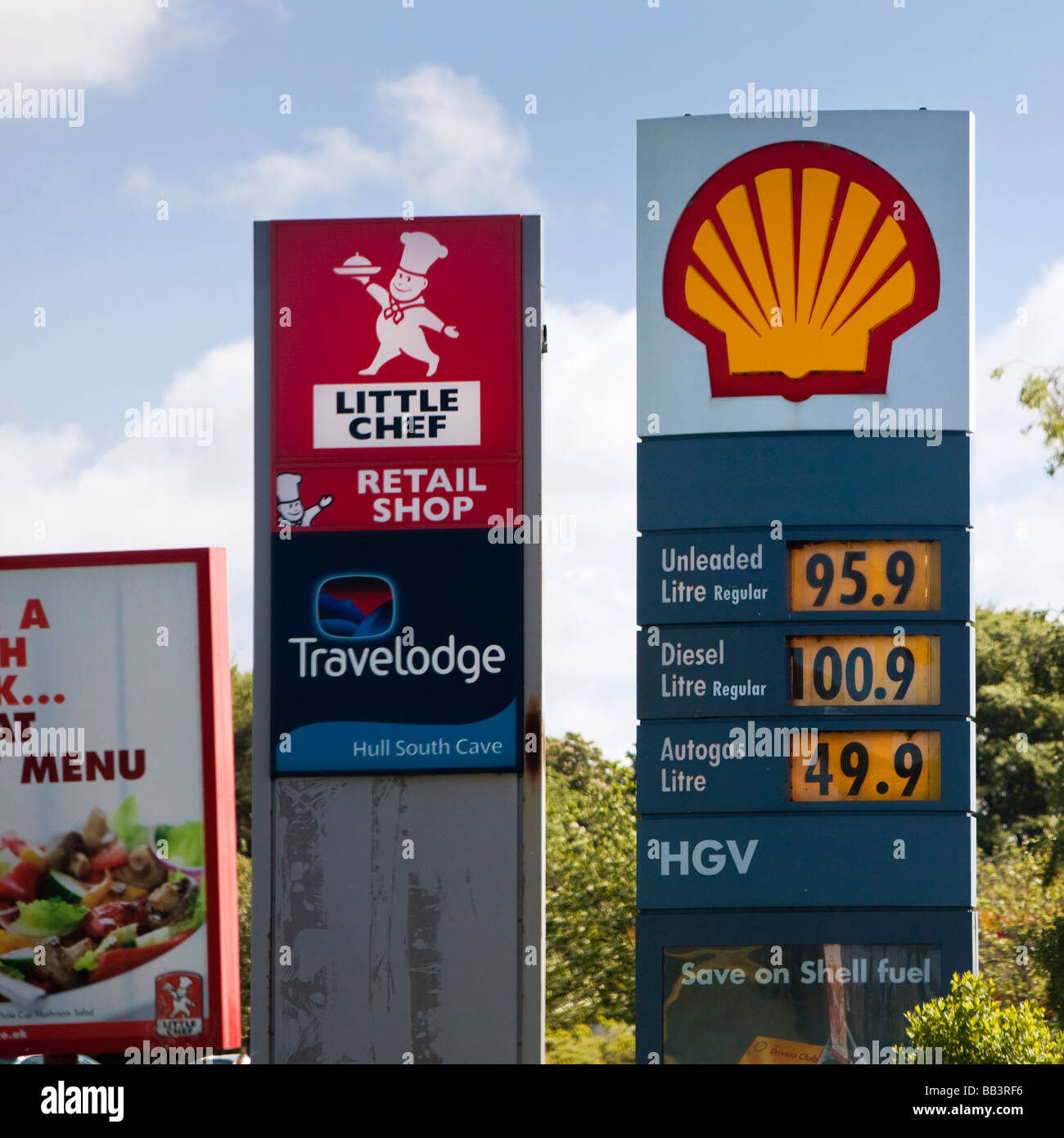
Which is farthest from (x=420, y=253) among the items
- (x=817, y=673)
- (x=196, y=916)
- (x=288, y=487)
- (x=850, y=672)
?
(x=196, y=916)

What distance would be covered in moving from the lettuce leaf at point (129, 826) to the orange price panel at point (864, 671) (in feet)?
20.8

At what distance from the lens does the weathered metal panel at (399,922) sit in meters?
9.82

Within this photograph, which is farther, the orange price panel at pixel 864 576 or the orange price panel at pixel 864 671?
the orange price panel at pixel 864 576

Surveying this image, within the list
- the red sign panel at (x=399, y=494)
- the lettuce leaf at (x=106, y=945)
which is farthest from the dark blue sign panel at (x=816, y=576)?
the lettuce leaf at (x=106, y=945)

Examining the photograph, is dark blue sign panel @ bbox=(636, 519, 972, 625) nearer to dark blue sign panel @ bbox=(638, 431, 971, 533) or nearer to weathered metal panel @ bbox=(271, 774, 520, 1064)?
dark blue sign panel @ bbox=(638, 431, 971, 533)

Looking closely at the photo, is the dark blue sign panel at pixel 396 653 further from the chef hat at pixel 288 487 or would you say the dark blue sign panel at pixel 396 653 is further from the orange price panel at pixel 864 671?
the orange price panel at pixel 864 671

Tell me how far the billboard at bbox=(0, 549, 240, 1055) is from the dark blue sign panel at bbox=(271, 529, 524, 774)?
377cm

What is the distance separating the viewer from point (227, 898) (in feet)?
45.4

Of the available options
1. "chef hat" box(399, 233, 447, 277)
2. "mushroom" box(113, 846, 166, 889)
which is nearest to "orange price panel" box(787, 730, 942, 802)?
"chef hat" box(399, 233, 447, 277)

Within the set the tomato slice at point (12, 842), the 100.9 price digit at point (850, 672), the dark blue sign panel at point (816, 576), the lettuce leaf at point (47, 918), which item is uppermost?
the dark blue sign panel at point (816, 576)

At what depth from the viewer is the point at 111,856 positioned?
1395 cm

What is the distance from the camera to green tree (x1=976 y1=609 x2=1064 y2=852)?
41.3m
